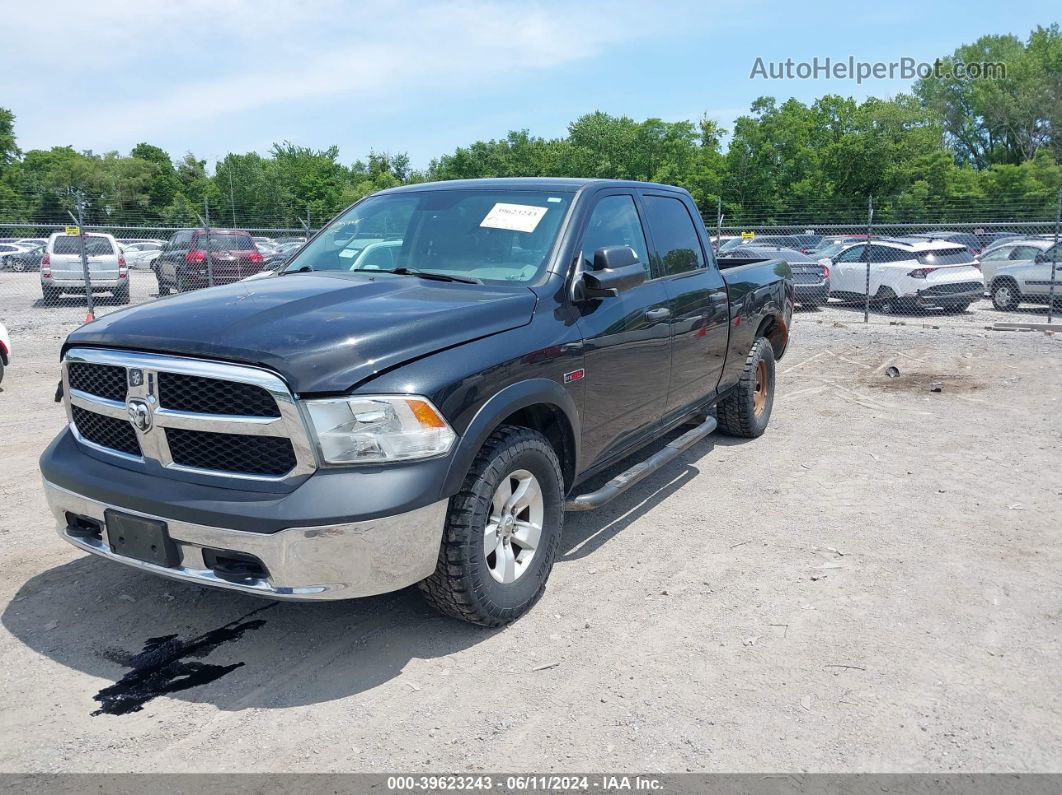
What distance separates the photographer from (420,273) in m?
4.23

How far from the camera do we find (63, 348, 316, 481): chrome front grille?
9.87 feet

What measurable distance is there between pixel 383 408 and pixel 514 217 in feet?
5.56

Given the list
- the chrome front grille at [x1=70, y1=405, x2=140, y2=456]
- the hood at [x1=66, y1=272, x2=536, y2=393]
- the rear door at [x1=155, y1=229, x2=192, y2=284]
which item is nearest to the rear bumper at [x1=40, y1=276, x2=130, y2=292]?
the rear door at [x1=155, y1=229, x2=192, y2=284]

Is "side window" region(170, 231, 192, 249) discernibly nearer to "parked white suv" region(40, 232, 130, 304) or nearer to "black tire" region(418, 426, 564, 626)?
"parked white suv" region(40, 232, 130, 304)

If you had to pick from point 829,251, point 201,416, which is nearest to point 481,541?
point 201,416

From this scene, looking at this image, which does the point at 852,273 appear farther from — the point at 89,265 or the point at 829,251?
the point at 89,265

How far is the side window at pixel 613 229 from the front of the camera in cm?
437

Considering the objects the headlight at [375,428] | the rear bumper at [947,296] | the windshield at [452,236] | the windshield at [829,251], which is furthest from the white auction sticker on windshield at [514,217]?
the windshield at [829,251]

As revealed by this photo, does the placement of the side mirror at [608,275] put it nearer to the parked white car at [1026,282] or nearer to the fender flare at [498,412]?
the fender flare at [498,412]

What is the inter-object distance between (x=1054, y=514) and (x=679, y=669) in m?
3.21

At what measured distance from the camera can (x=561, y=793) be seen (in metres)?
2.64

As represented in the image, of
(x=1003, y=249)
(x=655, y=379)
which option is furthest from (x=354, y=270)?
(x=1003, y=249)

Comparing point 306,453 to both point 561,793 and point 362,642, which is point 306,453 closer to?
point 362,642

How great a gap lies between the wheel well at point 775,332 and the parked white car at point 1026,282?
12.1m
